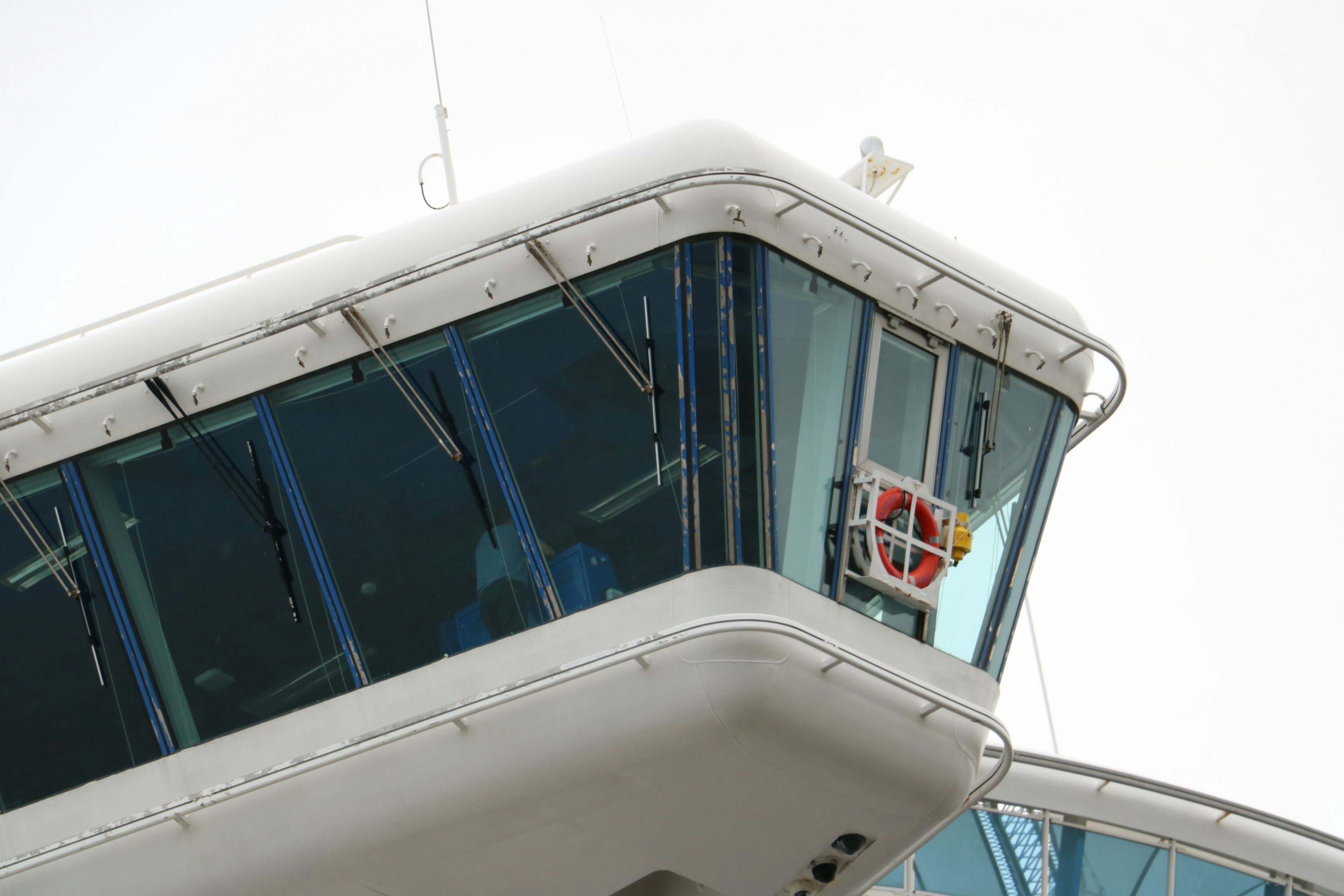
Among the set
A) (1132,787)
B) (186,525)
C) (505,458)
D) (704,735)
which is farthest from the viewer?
(1132,787)

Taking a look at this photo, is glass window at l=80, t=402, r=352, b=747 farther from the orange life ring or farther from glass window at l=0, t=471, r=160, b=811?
the orange life ring

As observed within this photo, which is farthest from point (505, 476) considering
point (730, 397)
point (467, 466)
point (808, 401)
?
point (808, 401)

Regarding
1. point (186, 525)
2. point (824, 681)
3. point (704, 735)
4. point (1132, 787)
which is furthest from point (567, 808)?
point (1132, 787)

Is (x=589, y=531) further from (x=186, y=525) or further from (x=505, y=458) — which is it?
(x=186, y=525)

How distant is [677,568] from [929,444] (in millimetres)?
2887

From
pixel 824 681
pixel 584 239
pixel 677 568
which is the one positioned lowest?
pixel 824 681

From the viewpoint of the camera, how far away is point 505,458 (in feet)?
46.4

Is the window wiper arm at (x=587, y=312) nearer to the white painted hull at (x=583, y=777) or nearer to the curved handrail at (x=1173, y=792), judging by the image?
the white painted hull at (x=583, y=777)

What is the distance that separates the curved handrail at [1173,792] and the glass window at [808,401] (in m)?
14.9

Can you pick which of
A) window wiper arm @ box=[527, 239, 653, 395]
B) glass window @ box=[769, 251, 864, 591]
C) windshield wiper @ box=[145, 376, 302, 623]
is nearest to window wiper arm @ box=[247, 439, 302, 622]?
windshield wiper @ box=[145, 376, 302, 623]

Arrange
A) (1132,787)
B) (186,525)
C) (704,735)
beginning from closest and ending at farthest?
1. (704,735)
2. (186,525)
3. (1132,787)

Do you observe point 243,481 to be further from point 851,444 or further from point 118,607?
point 851,444

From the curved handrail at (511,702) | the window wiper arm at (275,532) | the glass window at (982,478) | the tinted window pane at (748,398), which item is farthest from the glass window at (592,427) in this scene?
the glass window at (982,478)

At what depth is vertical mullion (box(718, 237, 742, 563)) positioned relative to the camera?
43.8 feet
